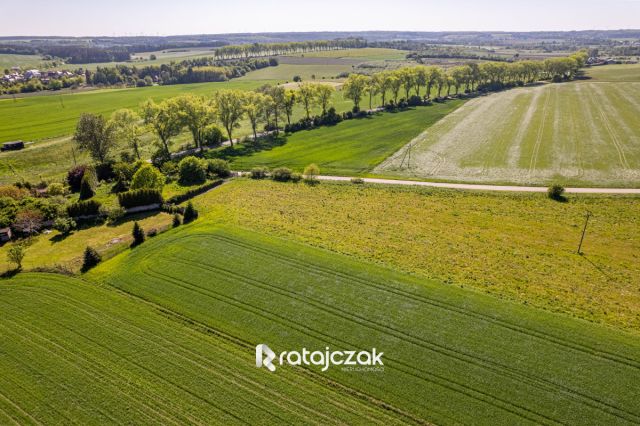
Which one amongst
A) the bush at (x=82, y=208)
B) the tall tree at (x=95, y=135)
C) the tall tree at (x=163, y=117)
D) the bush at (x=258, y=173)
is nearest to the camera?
the bush at (x=82, y=208)

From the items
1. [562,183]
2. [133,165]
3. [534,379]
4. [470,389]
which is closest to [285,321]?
[470,389]

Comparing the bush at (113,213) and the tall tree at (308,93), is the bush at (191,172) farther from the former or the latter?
the tall tree at (308,93)

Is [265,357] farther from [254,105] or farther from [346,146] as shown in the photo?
[254,105]

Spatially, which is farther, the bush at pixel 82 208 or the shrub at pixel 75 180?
the shrub at pixel 75 180

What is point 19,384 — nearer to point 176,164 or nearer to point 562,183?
point 176,164

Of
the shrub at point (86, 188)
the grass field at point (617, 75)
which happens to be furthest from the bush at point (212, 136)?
the grass field at point (617, 75)

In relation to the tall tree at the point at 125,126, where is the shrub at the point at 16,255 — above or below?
below

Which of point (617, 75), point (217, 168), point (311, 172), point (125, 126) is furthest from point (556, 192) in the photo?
point (617, 75)
